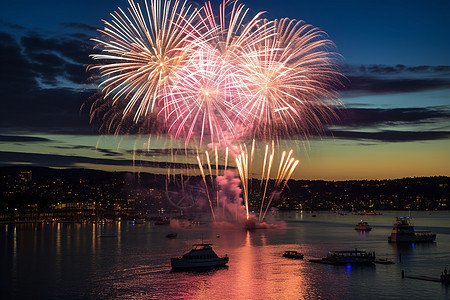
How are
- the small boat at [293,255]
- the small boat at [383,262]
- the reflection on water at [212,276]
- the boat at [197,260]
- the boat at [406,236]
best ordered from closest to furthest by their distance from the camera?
the reflection on water at [212,276] → the boat at [197,260] → the small boat at [383,262] → the small boat at [293,255] → the boat at [406,236]

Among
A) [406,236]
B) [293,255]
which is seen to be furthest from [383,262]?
[406,236]

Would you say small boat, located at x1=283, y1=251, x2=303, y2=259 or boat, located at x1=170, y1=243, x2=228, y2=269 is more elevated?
boat, located at x1=170, y1=243, x2=228, y2=269

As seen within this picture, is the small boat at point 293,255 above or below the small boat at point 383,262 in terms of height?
above

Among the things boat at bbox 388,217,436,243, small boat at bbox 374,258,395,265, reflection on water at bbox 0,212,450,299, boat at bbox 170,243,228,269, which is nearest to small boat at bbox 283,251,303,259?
reflection on water at bbox 0,212,450,299

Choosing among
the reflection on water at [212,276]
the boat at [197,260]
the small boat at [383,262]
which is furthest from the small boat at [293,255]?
the boat at [197,260]

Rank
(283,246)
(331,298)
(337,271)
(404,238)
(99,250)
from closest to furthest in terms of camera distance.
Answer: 1. (331,298)
2. (337,271)
3. (99,250)
4. (283,246)
5. (404,238)

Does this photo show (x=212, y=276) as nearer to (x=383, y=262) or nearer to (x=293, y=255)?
(x=293, y=255)

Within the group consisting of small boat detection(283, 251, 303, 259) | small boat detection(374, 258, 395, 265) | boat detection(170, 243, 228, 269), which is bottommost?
small boat detection(374, 258, 395, 265)

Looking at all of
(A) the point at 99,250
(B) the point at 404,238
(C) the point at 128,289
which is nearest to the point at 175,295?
(C) the point at 128,289

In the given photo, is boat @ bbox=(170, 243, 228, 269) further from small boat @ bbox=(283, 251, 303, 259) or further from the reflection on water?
small boat @ bbox=(283, 251, 303, 259)

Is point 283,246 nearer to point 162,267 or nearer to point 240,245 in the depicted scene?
point 240,245

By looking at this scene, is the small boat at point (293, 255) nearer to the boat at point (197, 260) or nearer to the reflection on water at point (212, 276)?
the reflection on water at point (212, 276)
